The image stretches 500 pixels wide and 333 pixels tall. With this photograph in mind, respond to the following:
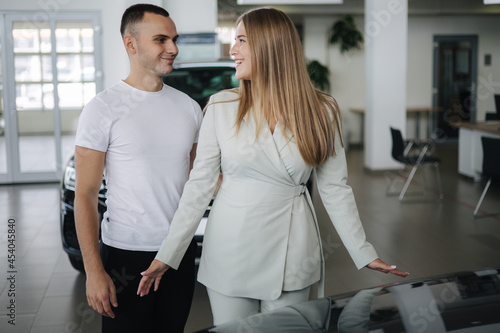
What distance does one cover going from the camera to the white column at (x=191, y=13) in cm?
791

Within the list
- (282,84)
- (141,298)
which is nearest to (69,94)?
(141,298)

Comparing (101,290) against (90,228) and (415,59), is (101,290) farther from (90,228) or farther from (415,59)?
(415,59)

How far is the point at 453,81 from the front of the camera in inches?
514

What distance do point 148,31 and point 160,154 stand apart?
39 cm

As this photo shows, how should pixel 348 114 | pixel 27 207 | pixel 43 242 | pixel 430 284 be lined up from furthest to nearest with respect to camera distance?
pixel 348 114, pixel 27 207, pixel 43 242, pixel 430 284

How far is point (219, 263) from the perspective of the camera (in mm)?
1681

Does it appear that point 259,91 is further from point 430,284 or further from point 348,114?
point 348,114

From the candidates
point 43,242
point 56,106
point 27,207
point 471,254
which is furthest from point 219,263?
point 56,106

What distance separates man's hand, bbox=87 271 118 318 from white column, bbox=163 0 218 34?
657cm

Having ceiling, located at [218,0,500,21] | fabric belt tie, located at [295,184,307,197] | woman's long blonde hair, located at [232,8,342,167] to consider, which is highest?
ceiling, located at [218,0,500,21]

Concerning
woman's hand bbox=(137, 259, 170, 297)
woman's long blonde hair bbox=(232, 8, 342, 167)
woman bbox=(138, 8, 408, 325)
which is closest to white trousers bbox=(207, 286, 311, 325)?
woman bbox=(138, 8, 408, 325)

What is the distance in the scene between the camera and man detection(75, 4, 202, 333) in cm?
174

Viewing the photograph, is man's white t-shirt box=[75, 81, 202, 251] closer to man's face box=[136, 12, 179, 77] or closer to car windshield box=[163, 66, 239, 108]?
man's face box=[136, 12, 179, 77]

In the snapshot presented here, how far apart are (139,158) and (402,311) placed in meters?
0.91
